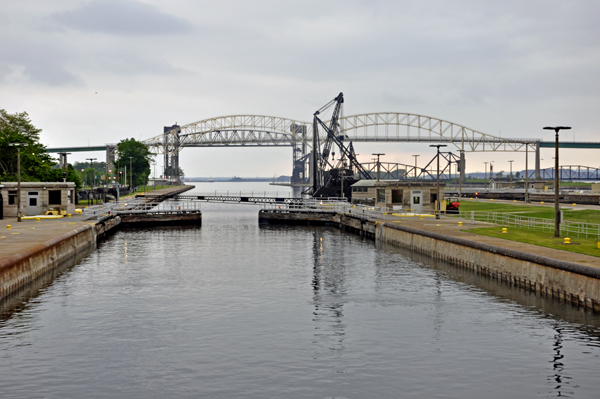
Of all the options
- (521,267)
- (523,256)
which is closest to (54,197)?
(521,267)

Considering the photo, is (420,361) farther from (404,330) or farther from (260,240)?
(260,240)

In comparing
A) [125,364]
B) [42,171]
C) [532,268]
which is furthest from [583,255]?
[42,171]

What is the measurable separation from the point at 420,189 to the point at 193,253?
32844mm

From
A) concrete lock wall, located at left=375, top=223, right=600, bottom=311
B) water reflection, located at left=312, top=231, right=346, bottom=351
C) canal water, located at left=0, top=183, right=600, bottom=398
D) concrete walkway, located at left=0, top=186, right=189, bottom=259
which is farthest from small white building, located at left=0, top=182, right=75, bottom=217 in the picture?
concrete lock wall, located at left=375, top=223, right=600, bottom=311

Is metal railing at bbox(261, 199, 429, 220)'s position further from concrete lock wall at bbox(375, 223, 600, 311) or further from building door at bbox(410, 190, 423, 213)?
concrete lock wall at bbox(375, 223, 600, 311)

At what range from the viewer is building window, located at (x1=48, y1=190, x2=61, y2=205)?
225 feet

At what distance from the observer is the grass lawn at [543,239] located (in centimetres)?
3514

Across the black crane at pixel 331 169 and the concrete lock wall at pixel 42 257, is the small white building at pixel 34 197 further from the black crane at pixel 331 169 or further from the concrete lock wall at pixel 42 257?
the black crane at pixel 331 169

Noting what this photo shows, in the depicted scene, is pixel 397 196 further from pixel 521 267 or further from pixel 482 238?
pixel 521 267

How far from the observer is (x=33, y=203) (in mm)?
67125

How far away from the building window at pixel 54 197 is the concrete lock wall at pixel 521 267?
42.3 metres

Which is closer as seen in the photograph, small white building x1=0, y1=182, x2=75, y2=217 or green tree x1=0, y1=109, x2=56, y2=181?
small white building x1=0, y1=182, x2=75, y2=217

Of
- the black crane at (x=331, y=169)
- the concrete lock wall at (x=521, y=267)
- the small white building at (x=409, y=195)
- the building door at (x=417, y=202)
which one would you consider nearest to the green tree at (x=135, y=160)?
the black crane at (x=331, y=169)

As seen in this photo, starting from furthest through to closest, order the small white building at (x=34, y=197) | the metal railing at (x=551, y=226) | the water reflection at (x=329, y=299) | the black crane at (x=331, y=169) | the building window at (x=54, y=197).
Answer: the black crane at (x=331, y=169), the building window at (x=54, y=197), the small white building at (x=34, y=197), the metal railing at (x=551, y=226), the water reflection at (x=329, y=299)
